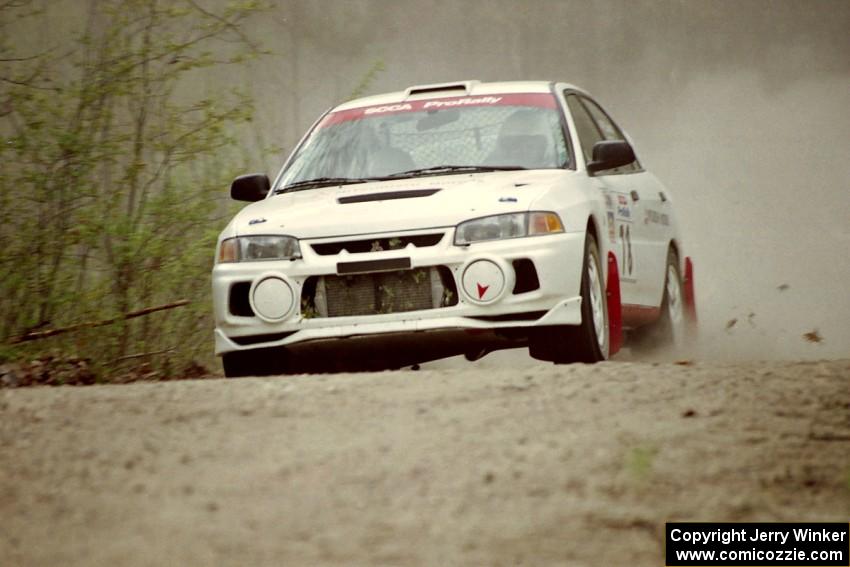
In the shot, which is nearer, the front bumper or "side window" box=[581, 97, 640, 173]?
the front bumper

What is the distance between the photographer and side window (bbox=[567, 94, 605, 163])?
29.6ft

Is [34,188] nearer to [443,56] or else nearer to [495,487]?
[495,487]

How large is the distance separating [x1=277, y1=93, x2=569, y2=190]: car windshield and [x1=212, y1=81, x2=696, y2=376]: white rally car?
0.01 meters

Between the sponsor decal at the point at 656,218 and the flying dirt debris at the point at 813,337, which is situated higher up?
the sponsor decal at the point at 656,218

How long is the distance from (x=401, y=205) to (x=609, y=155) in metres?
1.26

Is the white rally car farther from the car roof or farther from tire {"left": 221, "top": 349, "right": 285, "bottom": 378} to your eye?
the car roof

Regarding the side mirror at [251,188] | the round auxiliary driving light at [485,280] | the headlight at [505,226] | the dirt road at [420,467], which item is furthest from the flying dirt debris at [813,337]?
the dirt road at [420,467]

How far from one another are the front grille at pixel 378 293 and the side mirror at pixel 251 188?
128 centimetres

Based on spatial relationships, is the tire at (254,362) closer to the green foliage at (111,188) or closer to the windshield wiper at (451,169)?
the windshield wiper at (451,169)

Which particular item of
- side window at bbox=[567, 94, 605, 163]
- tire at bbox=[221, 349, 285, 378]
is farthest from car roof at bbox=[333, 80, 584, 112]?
tire at bbox=[221, 349, 285, 378]

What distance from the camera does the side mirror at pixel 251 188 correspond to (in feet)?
29.2

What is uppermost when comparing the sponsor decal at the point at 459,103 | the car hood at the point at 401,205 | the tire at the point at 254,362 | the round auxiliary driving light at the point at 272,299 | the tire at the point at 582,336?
the sponsor decal at the point at 459,103

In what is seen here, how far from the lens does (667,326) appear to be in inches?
409

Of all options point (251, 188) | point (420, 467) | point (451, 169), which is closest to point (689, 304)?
point (451, 169)
